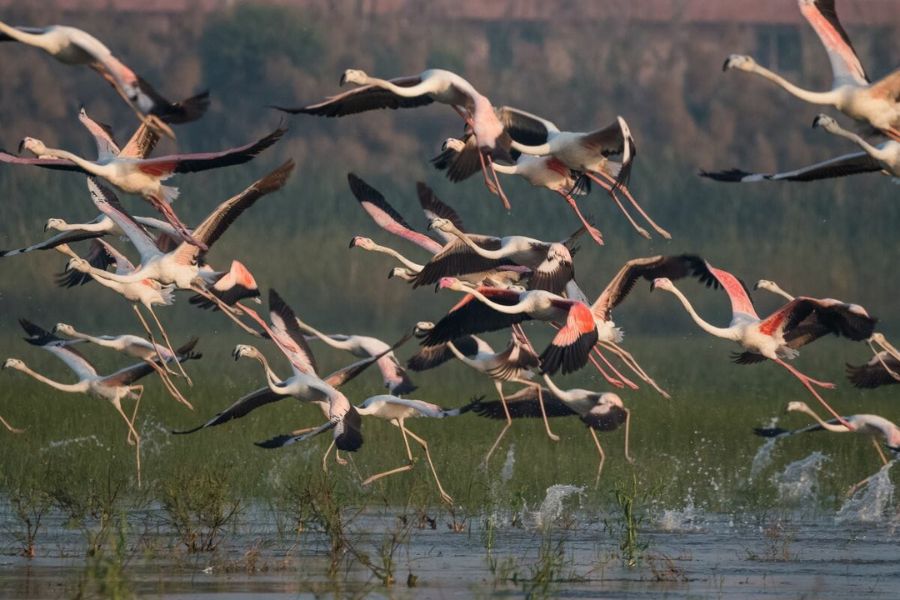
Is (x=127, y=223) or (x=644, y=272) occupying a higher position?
(x=127, y=223)

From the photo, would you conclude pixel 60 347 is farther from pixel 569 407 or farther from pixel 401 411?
pixel 569 407

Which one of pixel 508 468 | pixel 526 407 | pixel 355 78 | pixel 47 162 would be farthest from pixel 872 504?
pixel 47 162

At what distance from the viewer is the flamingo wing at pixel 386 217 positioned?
14195 mm

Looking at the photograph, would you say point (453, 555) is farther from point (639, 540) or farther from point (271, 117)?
point (271, 117)

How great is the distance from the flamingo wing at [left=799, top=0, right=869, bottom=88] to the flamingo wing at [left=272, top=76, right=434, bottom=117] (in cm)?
261

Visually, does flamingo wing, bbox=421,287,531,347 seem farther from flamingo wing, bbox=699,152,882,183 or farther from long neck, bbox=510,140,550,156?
flamingo wing, bbox=699,152,882,183

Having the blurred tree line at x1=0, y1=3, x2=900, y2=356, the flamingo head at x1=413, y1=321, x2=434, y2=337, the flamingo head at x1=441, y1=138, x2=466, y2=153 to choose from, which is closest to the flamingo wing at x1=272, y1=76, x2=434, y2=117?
the flamingo head at x1=441, y1=138, x2=466, y2=153

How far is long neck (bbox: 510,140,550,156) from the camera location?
A: 13.7 metres

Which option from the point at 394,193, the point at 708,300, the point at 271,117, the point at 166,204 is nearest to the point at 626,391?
the point at 166,204

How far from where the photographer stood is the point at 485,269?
13.7m

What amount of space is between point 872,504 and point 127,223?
517 cm

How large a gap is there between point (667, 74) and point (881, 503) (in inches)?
950

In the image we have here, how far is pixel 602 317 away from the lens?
13.8 meters

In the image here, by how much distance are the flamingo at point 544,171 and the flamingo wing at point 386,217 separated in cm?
46
